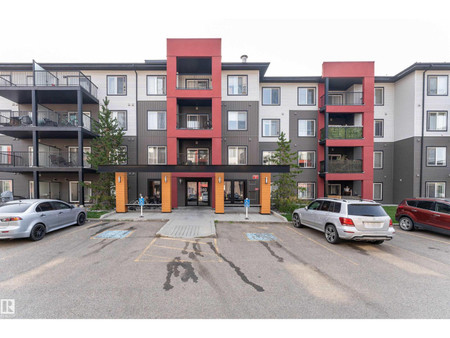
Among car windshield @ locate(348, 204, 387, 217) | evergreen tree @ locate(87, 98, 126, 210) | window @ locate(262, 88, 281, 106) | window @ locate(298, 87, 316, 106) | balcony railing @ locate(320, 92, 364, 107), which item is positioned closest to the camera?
car windshield @ locate(348, 204, 387, 217)

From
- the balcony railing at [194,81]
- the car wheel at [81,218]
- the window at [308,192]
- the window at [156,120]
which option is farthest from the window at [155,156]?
the window at [308,192]

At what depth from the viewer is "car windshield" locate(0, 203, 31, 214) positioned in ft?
23.1

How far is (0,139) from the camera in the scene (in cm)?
1563

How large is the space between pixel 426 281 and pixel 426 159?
17.4m

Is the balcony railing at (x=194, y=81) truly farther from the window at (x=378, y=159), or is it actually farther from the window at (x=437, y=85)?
the window at (x=437, y=85)

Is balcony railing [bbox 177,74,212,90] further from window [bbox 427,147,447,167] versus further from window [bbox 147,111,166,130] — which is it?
window [bbox 427,147,447,167]

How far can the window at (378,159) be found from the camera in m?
17.3

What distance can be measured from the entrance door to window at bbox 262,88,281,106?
10.0m

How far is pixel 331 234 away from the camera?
23.9 ft

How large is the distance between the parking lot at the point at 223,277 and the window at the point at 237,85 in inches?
530

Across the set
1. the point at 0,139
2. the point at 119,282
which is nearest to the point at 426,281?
the point at 119,282

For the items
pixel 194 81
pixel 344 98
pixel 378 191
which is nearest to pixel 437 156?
pixel 378 191

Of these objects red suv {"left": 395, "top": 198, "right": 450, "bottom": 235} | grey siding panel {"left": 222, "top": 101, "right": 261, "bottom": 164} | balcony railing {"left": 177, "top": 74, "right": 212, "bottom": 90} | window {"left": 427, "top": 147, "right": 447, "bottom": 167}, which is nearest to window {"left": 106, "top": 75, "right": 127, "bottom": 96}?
balcony railing {"left": 177, "top": 74, "right": 212, "bottom": 90}

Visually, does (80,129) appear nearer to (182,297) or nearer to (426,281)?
(182,297)
